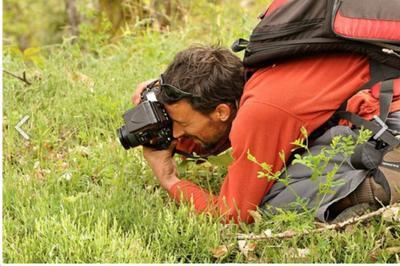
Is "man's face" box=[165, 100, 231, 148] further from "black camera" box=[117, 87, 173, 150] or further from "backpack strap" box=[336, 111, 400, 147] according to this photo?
"backpack strap" box=[336, 111, 400, 147]

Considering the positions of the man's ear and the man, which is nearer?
the man

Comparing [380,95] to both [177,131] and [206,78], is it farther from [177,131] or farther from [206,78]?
[177,131]

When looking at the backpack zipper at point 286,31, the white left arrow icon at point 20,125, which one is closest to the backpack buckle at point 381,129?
the backpack zipper at point 286,31

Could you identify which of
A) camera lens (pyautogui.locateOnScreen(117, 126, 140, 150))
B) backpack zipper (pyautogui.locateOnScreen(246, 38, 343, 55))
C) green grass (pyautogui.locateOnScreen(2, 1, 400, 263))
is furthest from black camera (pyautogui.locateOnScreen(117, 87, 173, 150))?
backpack zipper (pyautogui.locateOnScreen(246, 38, 343, 55))

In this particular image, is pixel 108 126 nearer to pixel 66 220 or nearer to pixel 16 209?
pixel 16 209

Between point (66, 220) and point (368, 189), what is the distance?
146 centimetres

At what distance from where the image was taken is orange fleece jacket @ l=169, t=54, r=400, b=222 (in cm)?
364

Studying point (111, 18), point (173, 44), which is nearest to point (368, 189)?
point (173, 44)

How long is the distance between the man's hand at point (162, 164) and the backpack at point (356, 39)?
849 mm

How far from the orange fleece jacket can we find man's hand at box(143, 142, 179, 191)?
456mm

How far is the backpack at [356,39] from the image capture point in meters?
3.53

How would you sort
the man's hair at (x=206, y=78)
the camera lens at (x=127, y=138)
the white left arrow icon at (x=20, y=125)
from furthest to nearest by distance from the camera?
the white left arrow icon at (x=20, y=125) < the camera lens at (x=127, y=138) < the man's hair at (x=206, y=78)

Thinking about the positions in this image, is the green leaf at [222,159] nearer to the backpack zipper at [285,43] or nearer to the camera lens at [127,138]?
the camera lens at [127,138]

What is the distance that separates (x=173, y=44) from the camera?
6.50m
